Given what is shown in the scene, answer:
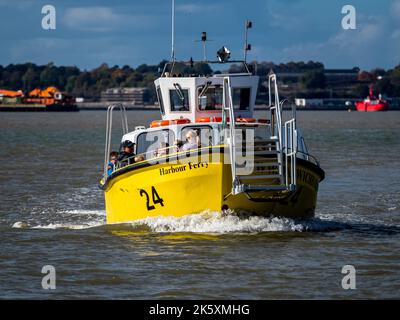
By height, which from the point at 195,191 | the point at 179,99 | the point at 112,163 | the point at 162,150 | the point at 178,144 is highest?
the point at 179,99

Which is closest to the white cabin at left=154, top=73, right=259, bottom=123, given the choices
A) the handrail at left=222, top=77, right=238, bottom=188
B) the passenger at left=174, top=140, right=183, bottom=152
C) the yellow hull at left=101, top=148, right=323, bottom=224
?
the passenger at left=174, top=140, right=183, bottom=152

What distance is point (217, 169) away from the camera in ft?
73.7

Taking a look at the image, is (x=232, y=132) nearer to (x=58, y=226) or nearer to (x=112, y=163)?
(x=112, y=163)

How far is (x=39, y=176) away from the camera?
42500mm

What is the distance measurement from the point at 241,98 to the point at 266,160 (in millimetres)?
4048

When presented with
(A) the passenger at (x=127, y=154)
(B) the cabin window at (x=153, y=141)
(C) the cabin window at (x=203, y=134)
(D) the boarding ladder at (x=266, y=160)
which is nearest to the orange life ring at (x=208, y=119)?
(C) the cabin window at (x=203, y=134)

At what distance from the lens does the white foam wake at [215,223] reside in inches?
914

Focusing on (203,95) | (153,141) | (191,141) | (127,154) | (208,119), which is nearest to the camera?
(191,141)

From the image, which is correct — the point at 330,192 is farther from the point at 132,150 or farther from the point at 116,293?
the point at 116,293

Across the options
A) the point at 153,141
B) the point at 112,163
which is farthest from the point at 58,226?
the point at 153,141

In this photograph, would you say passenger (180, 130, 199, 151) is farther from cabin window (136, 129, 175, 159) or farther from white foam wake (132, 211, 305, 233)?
white foam wake (132, 211, 305, 233)

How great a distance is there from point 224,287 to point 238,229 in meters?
4.68

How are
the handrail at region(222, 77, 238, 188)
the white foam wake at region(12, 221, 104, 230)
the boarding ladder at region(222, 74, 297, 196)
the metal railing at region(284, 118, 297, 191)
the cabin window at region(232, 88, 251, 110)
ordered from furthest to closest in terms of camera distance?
the white foam wake at region(12, 221, 104, 230), the cabin window at region(232, 88, 251, 110), the metal railing at region(284, 118, 297, 191), the boarding ladder at region(222, 74, 297, 196), the handrail at region(222, 77, 238, 188)

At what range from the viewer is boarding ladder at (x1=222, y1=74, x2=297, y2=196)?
72.6 feet
